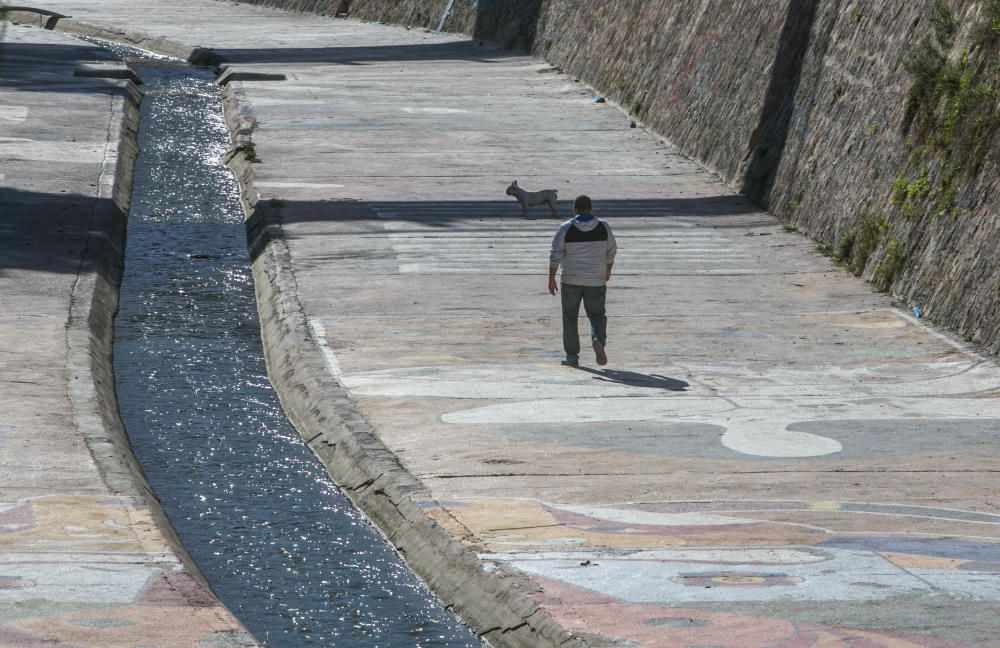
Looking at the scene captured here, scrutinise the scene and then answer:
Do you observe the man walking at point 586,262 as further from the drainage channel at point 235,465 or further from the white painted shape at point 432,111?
the white painted shape at point 432,111

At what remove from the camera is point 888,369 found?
15008 mm

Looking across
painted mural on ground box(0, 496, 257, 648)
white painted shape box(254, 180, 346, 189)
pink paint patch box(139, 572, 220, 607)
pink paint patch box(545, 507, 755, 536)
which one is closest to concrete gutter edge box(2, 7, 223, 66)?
white painted shape box(254, 180, 346, 189)

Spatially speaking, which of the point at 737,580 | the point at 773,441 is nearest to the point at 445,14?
the point at 773,441

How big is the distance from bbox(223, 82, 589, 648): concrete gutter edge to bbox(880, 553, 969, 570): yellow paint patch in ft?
7.39

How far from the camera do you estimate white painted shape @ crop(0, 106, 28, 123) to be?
2881cm

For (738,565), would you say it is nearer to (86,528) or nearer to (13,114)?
(86,528)

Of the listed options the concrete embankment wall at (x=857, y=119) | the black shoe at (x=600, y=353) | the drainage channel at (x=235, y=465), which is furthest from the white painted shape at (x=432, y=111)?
the black shoe at (x=600, y=353)

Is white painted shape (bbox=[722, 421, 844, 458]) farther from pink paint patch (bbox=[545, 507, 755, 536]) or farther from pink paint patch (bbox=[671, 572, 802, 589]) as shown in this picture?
pink paint patch (bbox=[671, 572, 802, 589])

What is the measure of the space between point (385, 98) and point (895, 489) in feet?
76.0

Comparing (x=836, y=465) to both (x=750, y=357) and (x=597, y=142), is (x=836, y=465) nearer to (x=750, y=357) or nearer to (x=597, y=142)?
(x=750, y=357)

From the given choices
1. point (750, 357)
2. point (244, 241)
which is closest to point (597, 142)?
point (244, 241)

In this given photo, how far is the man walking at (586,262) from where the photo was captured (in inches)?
571

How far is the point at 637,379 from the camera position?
14.3m

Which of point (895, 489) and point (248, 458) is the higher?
point (895, 489)
